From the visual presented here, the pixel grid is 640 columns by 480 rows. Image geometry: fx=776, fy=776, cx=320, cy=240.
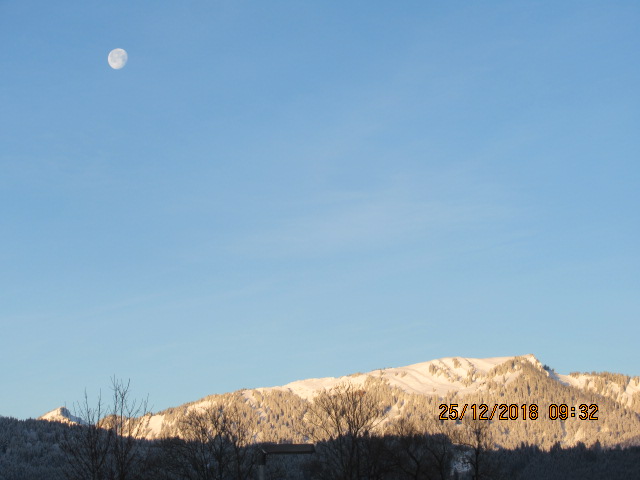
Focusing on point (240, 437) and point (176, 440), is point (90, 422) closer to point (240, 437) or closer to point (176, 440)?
point (240, 437)

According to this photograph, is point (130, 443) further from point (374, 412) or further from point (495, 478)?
point (495, 478)

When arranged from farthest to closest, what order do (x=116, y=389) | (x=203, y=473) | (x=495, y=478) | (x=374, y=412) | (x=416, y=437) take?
(x=495, y=478) < (x=416, y=437) < (x=203, y=473) < (x=374, y=412) < (x=116, y=389)

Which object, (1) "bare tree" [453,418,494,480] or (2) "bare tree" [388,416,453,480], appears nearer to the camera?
(2) "bare tree" [388,416,453,480]

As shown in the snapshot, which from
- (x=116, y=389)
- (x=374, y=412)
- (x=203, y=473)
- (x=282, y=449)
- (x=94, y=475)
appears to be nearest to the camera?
(x=282, y=449)

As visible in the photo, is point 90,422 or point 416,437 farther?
point 416,437

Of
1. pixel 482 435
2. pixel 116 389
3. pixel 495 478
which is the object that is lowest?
pixel 495 478

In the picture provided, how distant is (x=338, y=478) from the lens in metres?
69.0

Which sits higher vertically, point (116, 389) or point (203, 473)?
point (116, 389)

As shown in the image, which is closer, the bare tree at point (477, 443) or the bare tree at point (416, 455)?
the bare tree at point (416, 455)

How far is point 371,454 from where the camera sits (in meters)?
68.3

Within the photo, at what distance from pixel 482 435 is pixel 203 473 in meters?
29.0

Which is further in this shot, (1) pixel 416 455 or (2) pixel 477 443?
(2) pixel 477 443

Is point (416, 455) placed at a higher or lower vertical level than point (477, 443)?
lower

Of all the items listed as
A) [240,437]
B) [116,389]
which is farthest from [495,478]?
[116,389]
